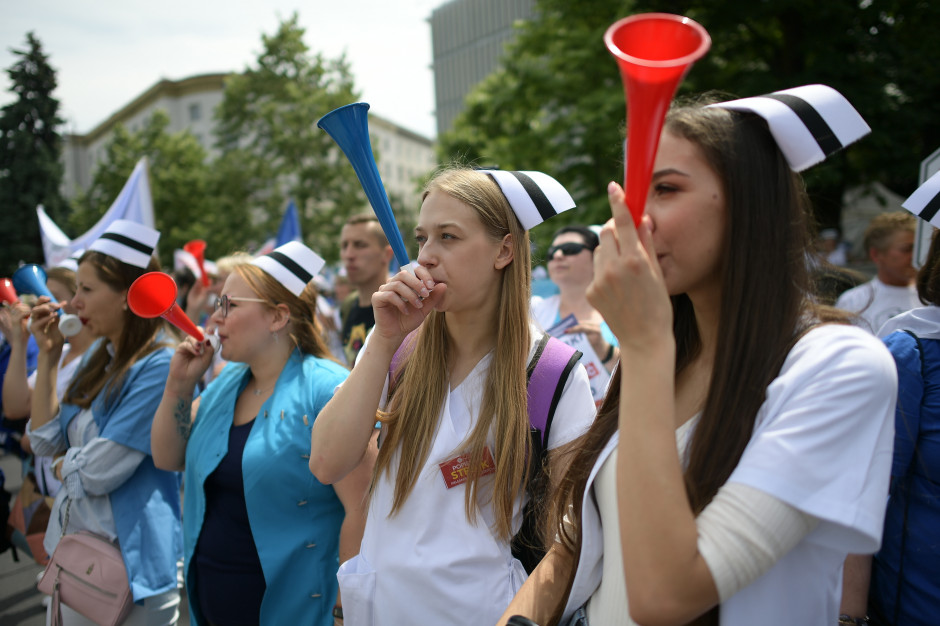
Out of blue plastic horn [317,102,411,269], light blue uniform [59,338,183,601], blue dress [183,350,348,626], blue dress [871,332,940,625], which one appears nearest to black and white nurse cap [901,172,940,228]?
blue dress [871,332,940,625]

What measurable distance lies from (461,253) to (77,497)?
2413 mm

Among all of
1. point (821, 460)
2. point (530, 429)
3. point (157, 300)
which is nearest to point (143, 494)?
point (157, 300)

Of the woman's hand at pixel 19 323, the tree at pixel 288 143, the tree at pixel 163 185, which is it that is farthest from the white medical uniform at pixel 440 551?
the tree at pixel 163 185

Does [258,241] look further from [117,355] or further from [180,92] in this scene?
[180,92]

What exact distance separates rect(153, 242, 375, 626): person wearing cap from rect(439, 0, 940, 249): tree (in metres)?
10.8

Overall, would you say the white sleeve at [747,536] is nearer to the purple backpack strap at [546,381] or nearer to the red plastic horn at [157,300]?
the purple backpack strap at [546,381]

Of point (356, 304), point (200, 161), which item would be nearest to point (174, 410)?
point (356, 304)

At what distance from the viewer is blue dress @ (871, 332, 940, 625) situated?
1.84 meters

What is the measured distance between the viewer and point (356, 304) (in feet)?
19.5

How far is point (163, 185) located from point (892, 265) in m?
32.8

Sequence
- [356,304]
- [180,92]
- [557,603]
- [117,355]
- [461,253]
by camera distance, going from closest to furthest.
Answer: [557,603]
[461,253]
[117,355]
[356,304]
[180,92]

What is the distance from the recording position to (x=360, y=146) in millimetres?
1883

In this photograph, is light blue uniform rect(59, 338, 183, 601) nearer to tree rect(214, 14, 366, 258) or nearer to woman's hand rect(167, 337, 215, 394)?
woman's hand rect(167, 337, 215, 394)

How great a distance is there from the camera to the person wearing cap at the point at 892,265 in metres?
4.64
